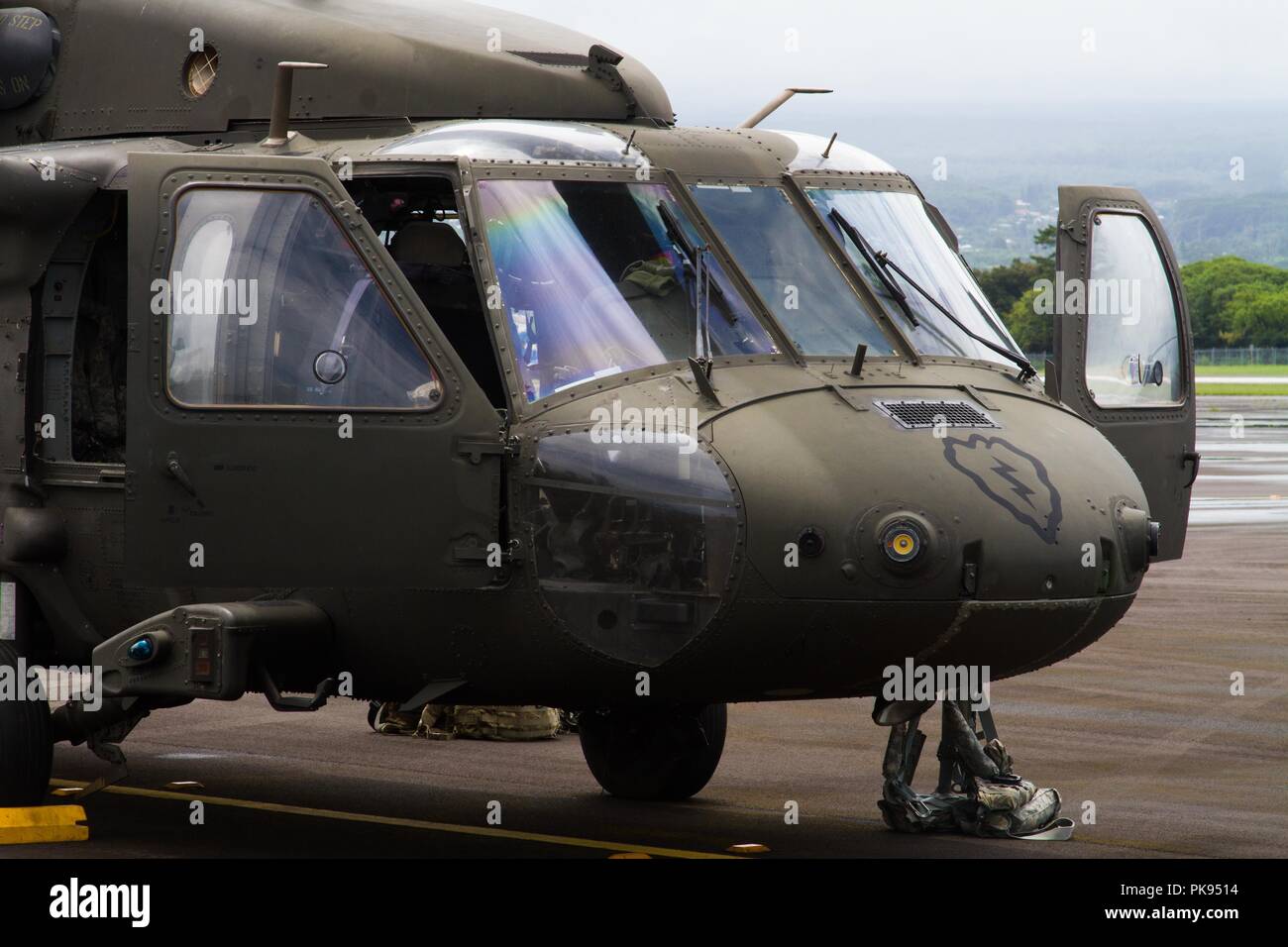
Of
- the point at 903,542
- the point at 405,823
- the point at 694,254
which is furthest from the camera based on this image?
the point at 405,823

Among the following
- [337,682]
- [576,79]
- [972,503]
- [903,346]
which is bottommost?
[337,682]

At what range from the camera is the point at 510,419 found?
8078 mm

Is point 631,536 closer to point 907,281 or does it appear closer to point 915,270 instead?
point 907,281

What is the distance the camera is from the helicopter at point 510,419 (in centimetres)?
777

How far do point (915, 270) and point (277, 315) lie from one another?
257cm

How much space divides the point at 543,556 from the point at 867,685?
1.26m

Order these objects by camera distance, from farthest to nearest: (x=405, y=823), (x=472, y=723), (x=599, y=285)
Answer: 1. (x=472, y=723)
2. (x=405, y=823)
3. (x=599, y=285)

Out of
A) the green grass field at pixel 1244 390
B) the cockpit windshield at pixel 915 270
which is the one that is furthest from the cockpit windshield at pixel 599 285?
the green grass field at pixel 1244 390

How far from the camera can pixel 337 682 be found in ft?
28.1

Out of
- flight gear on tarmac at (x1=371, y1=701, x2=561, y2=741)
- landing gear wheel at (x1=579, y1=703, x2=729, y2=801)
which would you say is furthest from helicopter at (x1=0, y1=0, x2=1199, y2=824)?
flight gear on tarmac at (x1=371, y1=701, x2=561, y2=741)

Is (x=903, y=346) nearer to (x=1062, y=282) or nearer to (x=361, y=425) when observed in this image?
(x=1062, y=282)
